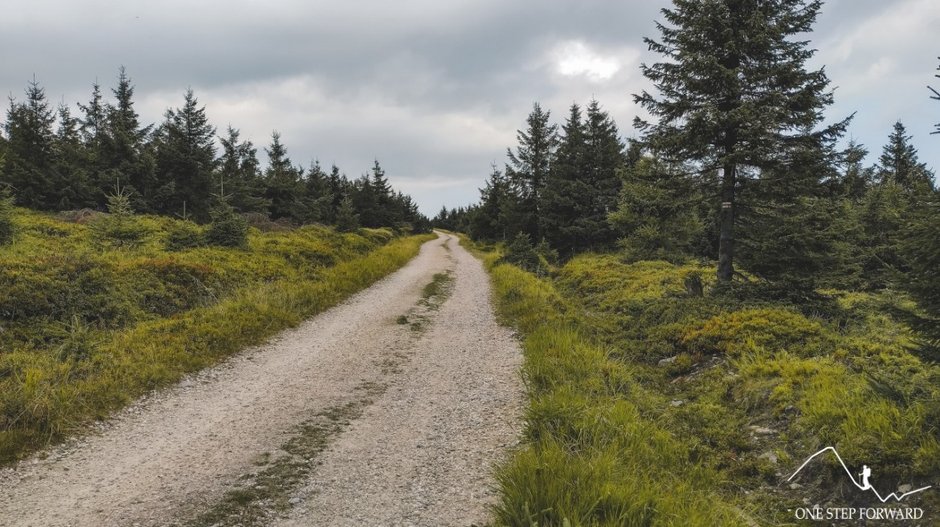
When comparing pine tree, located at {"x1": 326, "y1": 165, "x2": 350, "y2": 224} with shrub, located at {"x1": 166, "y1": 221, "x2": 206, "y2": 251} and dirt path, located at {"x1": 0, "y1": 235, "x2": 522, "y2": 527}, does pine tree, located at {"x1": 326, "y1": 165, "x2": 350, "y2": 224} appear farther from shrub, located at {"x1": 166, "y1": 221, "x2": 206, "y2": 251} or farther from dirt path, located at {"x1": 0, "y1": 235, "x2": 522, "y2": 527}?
dirt path, located at {"x1": 0, "y1": 235, "x2": 522, "y2": 527}

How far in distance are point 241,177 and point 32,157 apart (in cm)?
1663

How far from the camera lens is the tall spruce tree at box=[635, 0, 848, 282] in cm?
1222

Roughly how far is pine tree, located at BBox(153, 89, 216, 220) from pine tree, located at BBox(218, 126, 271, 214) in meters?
1.77

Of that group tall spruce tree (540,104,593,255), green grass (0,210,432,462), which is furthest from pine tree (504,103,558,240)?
green grass (0,210,432,462)

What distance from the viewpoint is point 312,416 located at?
23.8 ft

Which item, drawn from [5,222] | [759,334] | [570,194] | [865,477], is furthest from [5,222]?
[570,194]

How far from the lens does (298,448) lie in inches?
243

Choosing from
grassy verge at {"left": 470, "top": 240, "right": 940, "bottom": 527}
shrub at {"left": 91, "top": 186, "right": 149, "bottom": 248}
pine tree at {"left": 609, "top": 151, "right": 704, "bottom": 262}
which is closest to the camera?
grassy verge at {"left": 470, "top": 240, "right": 940, "bottom": 527}

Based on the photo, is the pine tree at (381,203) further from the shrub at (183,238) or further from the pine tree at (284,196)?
the shrub at (183,238)

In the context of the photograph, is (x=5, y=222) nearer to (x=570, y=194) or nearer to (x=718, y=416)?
(x=718, y=416)

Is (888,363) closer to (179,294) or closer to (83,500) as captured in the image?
(83,500)

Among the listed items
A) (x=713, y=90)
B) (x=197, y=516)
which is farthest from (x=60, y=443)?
(x=713, y=90)

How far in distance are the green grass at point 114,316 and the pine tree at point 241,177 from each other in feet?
57.0
